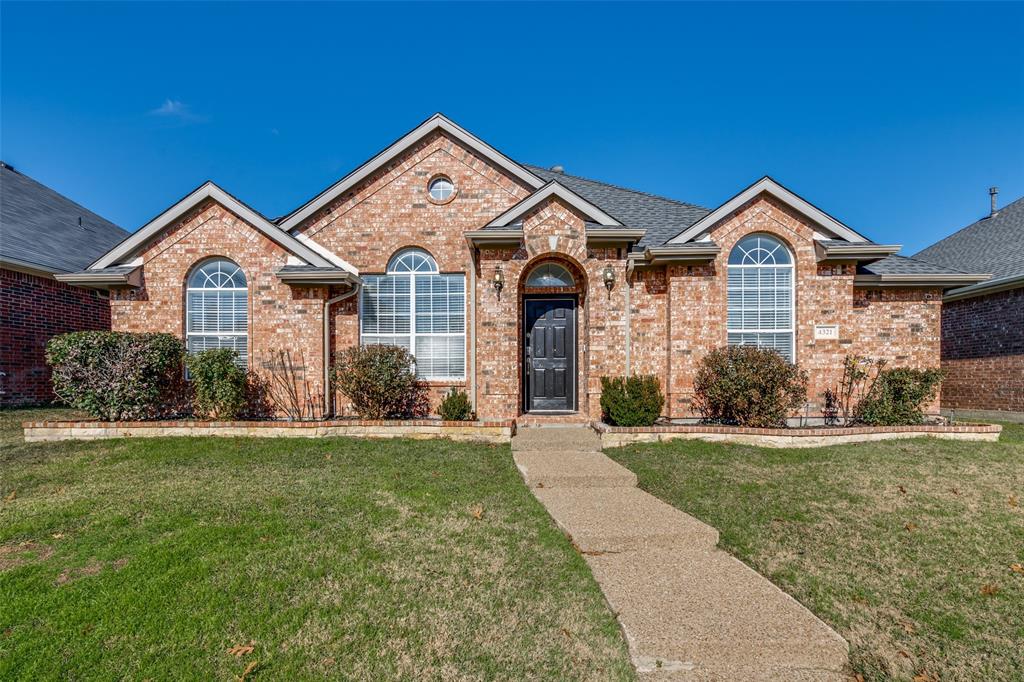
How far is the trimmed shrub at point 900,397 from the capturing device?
866 cm

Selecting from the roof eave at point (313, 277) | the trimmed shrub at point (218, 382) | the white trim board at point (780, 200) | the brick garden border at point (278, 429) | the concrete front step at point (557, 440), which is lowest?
the concrete front step at point (557, 440)

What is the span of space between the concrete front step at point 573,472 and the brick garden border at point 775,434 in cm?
115

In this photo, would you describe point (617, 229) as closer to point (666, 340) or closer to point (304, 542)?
point (666, 340)

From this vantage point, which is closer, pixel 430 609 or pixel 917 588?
pixel 430 609

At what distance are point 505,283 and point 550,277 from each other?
113 cm

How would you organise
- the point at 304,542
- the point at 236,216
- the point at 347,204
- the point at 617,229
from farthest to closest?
the point at 347,204, the point at 236,216, the point at 617,229, the point at 304,542

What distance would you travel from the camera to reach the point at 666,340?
9586 millimetres

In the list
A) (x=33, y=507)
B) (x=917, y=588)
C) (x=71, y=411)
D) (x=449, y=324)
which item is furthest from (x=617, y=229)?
(x=71, y=411)

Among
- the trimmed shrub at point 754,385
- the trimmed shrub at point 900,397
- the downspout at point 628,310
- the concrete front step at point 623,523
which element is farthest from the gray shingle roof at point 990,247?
the concrete front step at point 623,523

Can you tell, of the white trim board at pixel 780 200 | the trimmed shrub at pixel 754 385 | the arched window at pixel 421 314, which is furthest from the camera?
the arched window at pixel 421 314

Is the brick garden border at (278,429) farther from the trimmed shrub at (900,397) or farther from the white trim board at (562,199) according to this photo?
the trimmed shrub at (900,397)

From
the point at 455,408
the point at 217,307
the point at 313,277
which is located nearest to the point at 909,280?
the point at 455,408

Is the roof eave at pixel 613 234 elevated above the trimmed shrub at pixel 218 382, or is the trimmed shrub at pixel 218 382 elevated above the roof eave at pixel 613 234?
the roof eave at pixel 613 234

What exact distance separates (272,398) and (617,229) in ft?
25.6
